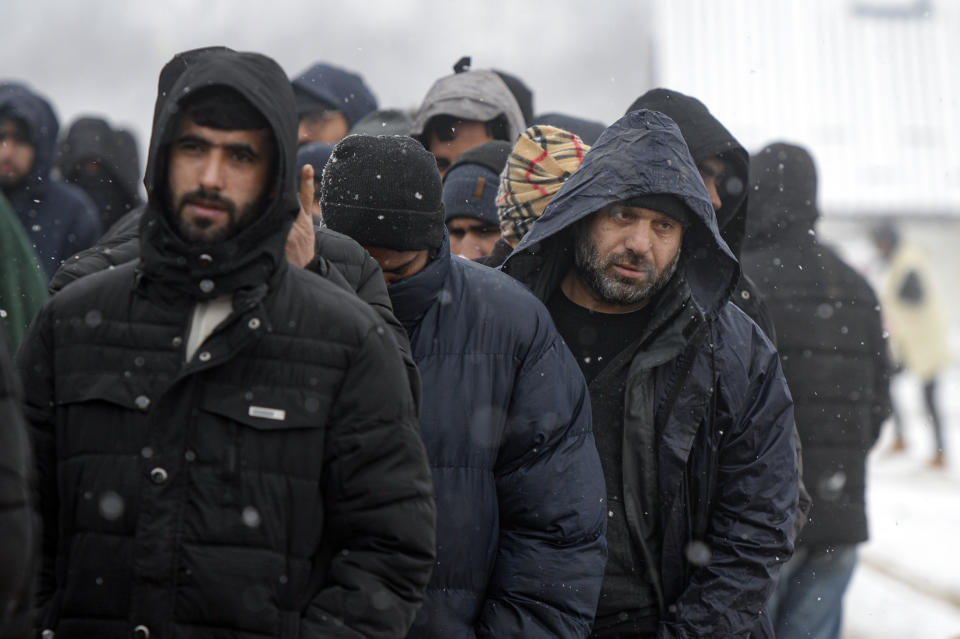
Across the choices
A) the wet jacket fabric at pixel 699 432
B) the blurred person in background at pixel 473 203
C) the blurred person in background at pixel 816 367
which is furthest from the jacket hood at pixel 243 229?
the blurred person in background at pixel 816 367

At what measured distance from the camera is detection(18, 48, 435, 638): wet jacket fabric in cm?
209

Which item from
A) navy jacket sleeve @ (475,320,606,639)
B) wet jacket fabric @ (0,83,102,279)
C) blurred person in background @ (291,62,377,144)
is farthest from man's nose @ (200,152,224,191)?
wet jacket fabric @ (0,83,102,279)

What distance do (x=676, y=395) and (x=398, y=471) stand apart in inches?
44.6

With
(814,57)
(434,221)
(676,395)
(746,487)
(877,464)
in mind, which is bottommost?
(877,464)

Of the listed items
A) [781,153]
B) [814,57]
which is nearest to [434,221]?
[781,153]

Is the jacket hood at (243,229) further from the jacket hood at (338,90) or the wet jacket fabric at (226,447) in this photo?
the jacket hood at (338,90)

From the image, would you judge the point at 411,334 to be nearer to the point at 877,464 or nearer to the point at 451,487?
the point at 451,487

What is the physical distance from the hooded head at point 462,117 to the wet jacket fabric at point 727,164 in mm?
957

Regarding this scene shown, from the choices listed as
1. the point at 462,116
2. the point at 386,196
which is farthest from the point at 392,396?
the point at 462,116

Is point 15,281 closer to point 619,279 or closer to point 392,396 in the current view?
point 619,279

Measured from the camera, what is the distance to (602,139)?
135 inches

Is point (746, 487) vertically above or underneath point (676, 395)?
underneath

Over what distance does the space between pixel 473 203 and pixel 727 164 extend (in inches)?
33.8

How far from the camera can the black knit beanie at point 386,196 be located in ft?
9.39
